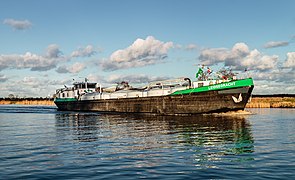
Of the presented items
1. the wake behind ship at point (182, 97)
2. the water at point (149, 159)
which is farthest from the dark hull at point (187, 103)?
the water at point (149, 159)

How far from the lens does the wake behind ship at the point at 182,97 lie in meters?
50.2

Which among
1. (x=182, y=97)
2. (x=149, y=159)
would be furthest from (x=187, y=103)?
(x=149, y=159)

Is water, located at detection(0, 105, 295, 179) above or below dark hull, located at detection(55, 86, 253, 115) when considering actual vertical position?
below

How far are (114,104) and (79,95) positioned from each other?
1760 cm

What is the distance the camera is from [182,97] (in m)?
54.5

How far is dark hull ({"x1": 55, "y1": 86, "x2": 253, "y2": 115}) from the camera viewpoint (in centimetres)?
5034

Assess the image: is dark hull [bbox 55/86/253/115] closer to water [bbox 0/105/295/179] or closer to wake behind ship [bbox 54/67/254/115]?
wake behind ship [bbox 54/67/254/115]

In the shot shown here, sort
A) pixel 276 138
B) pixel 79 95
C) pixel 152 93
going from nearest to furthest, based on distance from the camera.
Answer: pixel 276 138 → pixel 152 93 → pixel 79 95

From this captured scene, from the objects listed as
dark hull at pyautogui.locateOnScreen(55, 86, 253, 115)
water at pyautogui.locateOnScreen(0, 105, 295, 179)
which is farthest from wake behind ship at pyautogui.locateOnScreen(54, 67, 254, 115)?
water at pyautogui.locateOnScreen(0, 105, 295, 179)

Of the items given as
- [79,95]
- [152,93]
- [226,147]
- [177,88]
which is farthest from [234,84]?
[79,95]

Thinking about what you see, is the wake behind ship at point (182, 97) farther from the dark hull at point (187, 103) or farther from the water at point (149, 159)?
the water at point (149, 159)

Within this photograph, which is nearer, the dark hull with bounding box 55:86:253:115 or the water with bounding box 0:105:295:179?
the water with bounding box 0:105:295:179

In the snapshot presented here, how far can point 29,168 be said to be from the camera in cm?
1347

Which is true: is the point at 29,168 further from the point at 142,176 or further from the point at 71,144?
the point at 71,144
